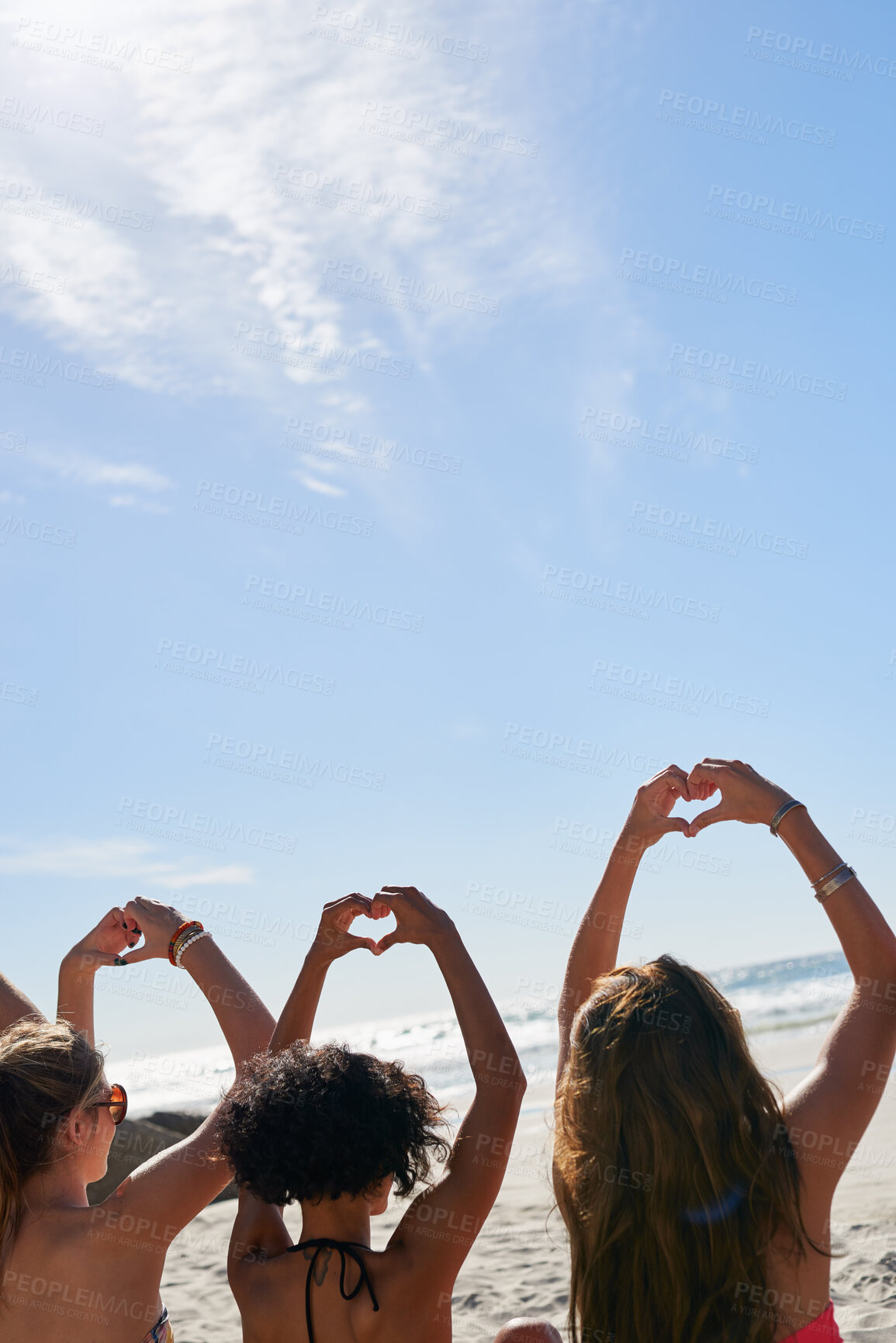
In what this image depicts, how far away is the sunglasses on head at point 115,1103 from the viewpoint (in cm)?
223

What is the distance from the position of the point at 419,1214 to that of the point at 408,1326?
197 millimetres

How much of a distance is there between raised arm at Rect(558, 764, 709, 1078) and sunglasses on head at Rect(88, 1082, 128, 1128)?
100cm

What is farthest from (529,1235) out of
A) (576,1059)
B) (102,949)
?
(576,1059)

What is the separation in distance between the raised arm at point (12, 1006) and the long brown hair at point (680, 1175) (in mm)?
1675

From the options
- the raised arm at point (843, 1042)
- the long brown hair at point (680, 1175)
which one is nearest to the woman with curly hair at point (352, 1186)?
the long brown hair at point (680, 1175)

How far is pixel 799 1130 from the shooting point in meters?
1.80

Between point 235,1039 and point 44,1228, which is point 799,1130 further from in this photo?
point 44,1228

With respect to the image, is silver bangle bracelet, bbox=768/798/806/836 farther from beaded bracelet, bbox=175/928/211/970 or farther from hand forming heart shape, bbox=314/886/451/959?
beaded bracelet, bbox=175/928/211/970

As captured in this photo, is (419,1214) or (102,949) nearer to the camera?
(419,1214)

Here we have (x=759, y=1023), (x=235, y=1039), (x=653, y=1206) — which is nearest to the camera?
(x=653, y=1206)

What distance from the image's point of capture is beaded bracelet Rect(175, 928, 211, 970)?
264cm

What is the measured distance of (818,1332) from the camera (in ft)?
5.97

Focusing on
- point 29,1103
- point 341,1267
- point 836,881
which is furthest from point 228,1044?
point 836,881

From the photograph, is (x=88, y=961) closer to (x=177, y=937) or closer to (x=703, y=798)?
(x=177, y=937)
